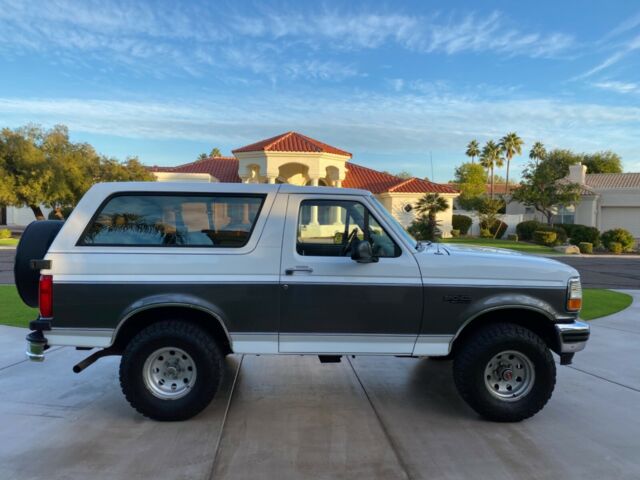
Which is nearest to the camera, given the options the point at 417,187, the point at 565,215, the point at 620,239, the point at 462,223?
the point at 620,239

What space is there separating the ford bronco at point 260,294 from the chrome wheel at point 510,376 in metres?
0.01

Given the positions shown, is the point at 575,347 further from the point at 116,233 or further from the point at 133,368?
the point at 116,233

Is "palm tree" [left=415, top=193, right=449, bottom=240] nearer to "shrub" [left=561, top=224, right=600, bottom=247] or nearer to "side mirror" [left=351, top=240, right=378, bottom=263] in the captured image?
"shrub" [left=561, top=224, right=600, bottom=247]

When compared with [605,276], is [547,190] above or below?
above

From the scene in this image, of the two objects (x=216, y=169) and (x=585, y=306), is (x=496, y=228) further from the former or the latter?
(x=585, y=306)

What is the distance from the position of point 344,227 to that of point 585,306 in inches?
292

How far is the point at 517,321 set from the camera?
4.41m

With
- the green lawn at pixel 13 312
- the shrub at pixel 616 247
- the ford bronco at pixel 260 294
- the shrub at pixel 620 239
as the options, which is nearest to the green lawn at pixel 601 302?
the ford bronco at pixel 260 294

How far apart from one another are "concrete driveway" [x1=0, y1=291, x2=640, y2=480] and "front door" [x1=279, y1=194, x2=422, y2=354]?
708mm

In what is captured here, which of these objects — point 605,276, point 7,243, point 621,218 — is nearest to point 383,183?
point 621,218

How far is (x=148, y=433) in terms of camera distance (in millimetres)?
3891

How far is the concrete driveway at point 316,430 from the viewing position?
3.38 meters

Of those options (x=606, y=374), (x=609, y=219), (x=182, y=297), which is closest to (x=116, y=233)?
(x=182, y=297)

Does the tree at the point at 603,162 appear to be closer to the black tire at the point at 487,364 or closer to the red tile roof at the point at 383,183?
the red tile roof at the point at 383,183
